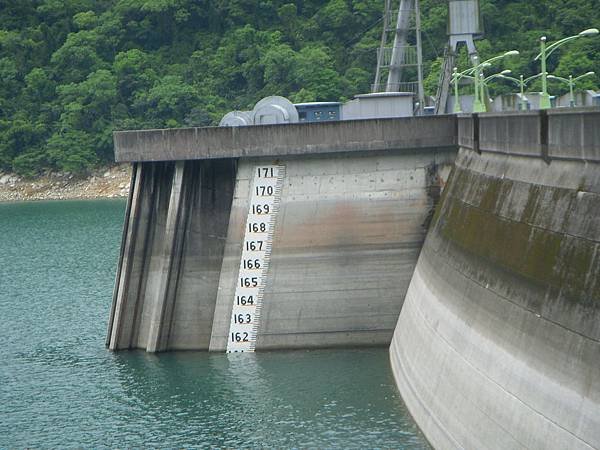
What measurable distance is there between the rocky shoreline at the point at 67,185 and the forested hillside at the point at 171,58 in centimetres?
127

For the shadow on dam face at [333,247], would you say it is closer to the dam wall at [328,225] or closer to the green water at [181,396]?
the dam wall at [328,225]

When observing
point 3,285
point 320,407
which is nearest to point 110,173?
point 3,285

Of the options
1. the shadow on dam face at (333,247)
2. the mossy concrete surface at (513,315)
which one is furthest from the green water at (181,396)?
the mossy concrete surface at (513,315)

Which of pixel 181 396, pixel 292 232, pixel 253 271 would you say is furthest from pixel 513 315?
pixel 253 271

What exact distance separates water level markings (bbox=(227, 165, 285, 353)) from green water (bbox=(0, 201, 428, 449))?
718mm

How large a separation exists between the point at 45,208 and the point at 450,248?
84.1 meters

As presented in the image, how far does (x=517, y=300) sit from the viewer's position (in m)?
23.7

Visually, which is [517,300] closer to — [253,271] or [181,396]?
[181,396]

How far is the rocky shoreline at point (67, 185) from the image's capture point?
121500mm

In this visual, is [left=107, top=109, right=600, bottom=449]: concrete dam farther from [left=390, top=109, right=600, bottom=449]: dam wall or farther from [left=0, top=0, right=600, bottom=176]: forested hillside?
[left=0, top=0, right=600, bottom=176]: forested hillside

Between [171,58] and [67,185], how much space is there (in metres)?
19.2

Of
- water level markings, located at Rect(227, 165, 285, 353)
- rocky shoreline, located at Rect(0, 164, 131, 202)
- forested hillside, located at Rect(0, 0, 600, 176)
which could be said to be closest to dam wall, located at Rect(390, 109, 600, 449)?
water level markings, located at Rect(227, 165, 285, 353)

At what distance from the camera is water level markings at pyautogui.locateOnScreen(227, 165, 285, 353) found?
1533 inches

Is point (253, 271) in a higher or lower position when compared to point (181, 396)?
higher
